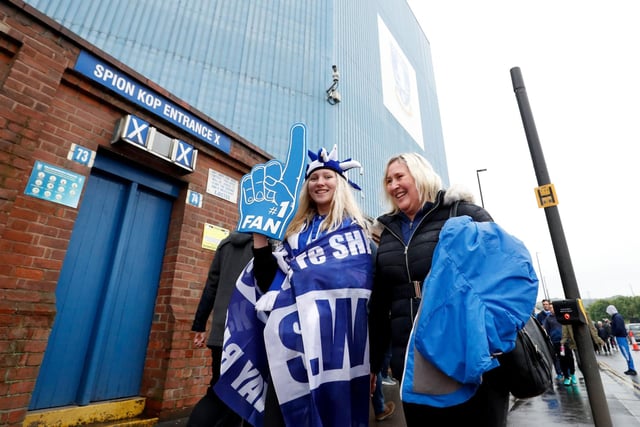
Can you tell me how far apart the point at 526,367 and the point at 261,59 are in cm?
1255

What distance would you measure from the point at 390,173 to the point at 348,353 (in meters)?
1.08

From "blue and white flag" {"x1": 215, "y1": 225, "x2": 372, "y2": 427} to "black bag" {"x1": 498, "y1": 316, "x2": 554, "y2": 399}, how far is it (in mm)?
705

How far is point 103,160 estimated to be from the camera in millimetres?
3684

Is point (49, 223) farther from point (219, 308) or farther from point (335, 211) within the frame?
point (335, 211)

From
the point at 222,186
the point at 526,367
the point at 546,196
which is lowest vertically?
the point at 526,367

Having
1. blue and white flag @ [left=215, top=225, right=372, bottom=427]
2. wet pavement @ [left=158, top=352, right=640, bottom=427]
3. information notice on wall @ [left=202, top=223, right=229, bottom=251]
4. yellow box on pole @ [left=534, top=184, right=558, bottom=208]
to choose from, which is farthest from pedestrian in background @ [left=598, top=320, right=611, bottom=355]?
blue and white flag @ [left=215, top=225, right=372, bottom=427]

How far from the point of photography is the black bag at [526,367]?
1.32 metres

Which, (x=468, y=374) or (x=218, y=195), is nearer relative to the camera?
(x=468, y=374)

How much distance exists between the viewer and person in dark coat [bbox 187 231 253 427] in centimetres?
208

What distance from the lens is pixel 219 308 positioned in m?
2.58

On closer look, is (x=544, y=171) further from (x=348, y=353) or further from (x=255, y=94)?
(x=255, y=94)

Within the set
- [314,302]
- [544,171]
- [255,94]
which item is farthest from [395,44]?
[314,302]

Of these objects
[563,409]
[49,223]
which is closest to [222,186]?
[49,223]

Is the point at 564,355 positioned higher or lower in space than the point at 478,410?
lower
